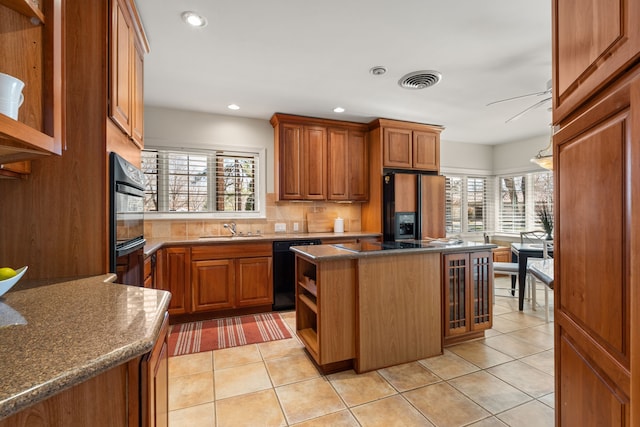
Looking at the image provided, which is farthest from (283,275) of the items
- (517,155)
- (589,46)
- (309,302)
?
(517,155)

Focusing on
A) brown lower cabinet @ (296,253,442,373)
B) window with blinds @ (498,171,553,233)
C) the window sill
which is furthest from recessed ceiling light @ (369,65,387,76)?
window with blinds @ (498,171,553,233)

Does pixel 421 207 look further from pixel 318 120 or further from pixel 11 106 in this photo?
pixel 11 106

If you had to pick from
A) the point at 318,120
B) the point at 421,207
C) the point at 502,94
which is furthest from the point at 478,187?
the point at 318,120

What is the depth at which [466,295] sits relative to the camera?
2.63 metres

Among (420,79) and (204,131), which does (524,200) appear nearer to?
(420,79)

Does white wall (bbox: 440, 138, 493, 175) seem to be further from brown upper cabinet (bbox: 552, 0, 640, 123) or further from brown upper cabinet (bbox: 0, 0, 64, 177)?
brown upper cabinet (bbox: 0, 0, 64, 177)

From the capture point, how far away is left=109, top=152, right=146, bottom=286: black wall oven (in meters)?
1.50

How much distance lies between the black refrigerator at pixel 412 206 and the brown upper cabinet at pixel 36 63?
3.55 metres

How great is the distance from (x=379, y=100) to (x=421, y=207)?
1.56 meters

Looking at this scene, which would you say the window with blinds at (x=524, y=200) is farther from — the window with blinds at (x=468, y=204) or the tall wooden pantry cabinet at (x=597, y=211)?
the tall wooden pantry cabinet at (x=597, y=211)

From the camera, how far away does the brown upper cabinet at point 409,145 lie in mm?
4164

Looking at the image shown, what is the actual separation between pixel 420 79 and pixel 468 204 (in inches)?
138

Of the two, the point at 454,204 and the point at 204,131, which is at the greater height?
the point at 204,131

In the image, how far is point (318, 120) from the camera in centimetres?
408
